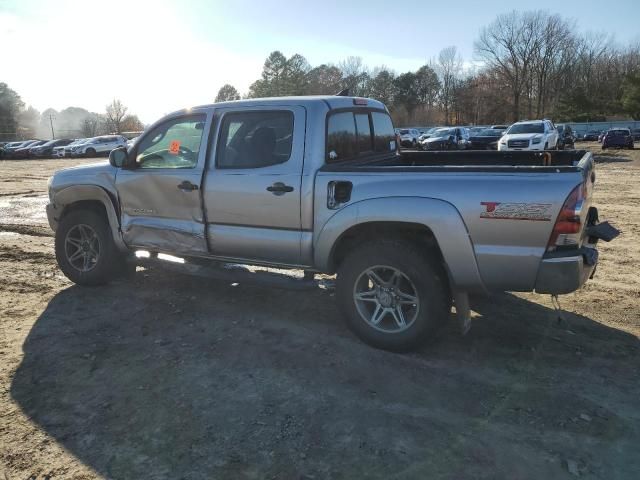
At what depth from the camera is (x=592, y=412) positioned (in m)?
3.26

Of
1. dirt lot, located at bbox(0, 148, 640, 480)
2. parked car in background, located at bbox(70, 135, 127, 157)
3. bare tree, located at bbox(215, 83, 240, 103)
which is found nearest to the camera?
dirt lot, located at bbox(0, 148, 640, 480)

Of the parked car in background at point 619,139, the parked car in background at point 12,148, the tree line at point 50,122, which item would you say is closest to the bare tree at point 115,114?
the tree line at point 50,122

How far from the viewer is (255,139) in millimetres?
4660

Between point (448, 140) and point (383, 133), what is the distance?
28110 mm

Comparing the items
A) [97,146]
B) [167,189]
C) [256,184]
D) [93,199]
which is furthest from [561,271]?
[97,146]

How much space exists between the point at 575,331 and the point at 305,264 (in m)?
2.45

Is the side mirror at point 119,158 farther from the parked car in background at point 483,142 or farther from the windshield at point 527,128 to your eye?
the parked car in background at point 483,142

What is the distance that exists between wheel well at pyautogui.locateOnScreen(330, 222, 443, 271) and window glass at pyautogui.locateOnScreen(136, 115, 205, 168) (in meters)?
1.68

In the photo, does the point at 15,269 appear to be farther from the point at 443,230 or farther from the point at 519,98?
the point at 519,98

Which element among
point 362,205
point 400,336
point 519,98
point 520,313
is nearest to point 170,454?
point 400,336

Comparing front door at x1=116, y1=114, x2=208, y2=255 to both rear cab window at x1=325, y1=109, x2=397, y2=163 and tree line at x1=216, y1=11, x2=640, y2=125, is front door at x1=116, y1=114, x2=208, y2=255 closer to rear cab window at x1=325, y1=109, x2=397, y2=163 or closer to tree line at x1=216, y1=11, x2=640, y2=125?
rear cab window at x1=325, y1=109, x2=397, y2=163

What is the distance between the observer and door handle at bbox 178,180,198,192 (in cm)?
484

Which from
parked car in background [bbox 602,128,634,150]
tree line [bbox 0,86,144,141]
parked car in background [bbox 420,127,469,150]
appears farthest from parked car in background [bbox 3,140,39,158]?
parked car in background [bbox 602,128,634,150]

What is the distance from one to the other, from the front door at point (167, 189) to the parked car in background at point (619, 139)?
38081mm
